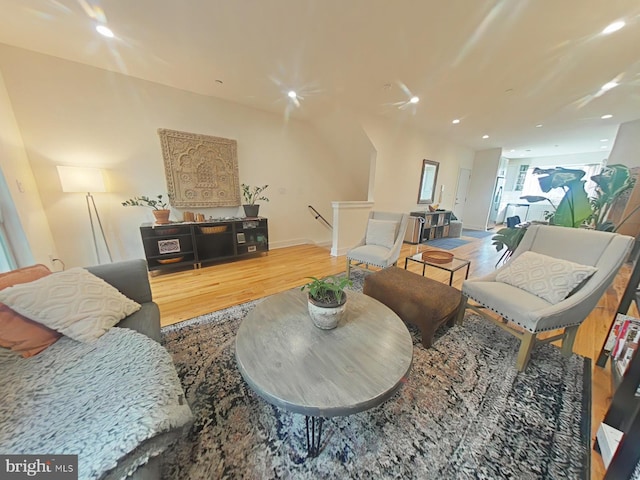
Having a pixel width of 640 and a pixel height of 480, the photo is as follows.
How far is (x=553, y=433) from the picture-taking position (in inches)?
42.7

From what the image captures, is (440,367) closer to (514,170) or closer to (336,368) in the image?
(336,368)

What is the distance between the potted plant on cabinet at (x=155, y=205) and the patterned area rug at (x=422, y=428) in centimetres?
211

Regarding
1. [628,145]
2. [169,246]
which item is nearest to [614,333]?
[169,246]

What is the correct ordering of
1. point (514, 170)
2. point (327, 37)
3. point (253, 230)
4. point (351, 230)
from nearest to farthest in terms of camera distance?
point (327, 37) < point (253, 230) < point (351, 230) < point (514, 170)

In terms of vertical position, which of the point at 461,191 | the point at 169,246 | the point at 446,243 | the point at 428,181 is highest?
the point at 428,181

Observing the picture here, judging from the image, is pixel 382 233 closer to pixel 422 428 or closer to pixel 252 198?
pixel 422 428

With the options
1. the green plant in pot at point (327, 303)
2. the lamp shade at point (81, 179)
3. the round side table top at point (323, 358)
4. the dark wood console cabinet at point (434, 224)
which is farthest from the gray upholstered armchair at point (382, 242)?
the lamp shade at point (81, 179)

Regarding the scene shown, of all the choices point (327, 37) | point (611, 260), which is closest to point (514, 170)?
point (611, 260)

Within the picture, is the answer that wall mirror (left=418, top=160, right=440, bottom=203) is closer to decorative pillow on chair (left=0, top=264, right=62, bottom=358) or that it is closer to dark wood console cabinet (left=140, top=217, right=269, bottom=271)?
dark wood console cabinet (left=140, top=217, right=269, bottom=271)

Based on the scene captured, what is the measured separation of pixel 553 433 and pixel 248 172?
165 inches

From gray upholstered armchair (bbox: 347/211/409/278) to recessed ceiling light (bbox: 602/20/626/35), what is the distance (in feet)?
6.93

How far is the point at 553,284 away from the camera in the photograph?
5.05ft

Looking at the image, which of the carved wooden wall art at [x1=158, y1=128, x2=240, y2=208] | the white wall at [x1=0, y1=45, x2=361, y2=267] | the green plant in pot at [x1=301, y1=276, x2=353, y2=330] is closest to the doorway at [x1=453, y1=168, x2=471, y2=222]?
the white wall at [x1=0, y1=45, x2=361, y2=267]

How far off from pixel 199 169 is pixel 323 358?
336 cm
